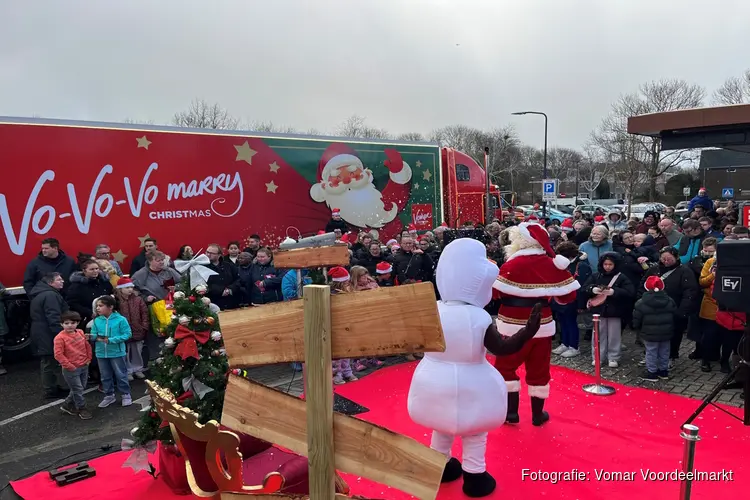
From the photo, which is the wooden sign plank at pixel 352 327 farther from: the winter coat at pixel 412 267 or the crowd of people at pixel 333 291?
the winter coat at pixel 412 267

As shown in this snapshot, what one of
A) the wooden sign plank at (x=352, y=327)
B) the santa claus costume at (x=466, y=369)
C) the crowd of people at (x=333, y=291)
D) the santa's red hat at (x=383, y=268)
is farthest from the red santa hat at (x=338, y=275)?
the wooden sign plank at (x=352, y=327)

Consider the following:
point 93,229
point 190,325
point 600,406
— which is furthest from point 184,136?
point 600,406

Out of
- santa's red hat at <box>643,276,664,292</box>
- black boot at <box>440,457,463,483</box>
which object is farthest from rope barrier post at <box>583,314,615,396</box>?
black boot at <box>440,457,463,483</box>

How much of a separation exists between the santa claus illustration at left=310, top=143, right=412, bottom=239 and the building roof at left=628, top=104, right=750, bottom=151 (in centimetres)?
681

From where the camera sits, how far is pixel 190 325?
157 inches

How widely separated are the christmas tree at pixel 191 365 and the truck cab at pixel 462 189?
9940 mm

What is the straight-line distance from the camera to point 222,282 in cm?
796

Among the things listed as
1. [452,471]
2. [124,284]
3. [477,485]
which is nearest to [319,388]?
[477,485]

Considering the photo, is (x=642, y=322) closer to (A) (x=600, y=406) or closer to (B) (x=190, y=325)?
(A) (x=600, y=406)

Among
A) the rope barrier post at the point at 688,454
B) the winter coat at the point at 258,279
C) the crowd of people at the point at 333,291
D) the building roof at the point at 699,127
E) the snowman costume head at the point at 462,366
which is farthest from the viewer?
the winter coat at the point at 258,279

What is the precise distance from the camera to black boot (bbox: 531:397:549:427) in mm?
5059

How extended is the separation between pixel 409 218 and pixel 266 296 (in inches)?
194

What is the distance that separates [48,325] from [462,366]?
5.31 m

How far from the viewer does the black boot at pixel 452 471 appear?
4086 millimetres
